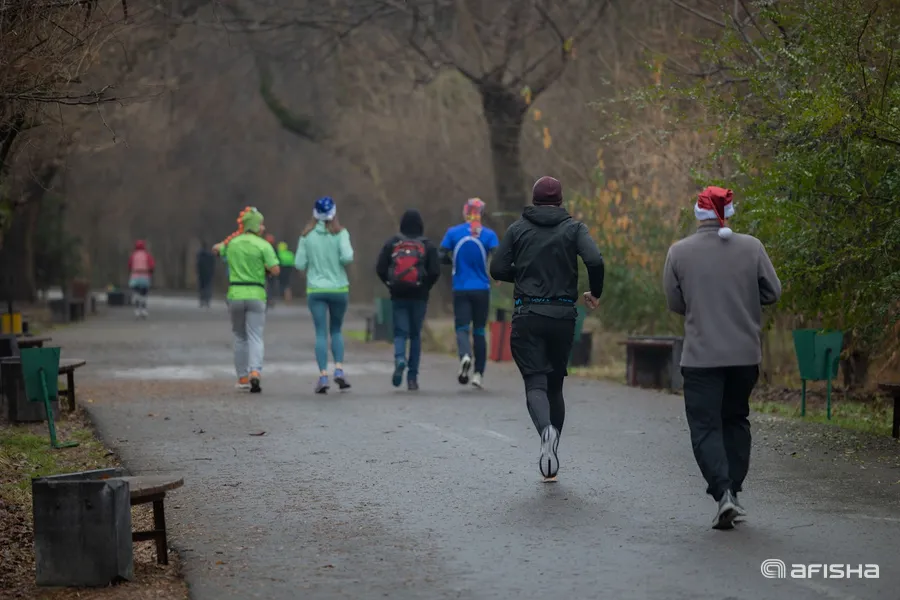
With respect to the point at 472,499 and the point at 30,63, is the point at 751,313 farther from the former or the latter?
the point at 30,63

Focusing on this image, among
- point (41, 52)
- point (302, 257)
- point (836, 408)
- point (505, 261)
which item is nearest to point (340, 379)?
point (302, 257)

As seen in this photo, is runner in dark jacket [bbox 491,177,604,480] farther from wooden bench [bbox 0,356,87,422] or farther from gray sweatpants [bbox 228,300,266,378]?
gray sweatpants [bbox 228,300,266,378]

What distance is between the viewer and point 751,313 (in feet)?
30.3

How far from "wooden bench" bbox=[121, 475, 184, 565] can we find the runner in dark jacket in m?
3.20

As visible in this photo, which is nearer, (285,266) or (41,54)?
(41,54)

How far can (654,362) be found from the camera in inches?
766

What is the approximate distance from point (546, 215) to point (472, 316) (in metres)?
7.19

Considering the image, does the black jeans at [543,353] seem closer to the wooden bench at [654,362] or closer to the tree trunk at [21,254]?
the wooden bench at [654,362]

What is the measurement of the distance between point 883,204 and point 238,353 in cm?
872

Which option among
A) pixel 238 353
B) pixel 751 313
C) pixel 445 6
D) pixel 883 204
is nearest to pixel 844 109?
pixel 883 204

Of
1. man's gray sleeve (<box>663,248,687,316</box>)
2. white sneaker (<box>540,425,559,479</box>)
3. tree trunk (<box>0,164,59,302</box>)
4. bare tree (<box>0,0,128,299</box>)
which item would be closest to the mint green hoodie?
bare tree (<box>0,0,128,299</box>)

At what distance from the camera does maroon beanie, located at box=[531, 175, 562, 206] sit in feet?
36.8

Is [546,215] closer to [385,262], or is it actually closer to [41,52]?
[41,52]

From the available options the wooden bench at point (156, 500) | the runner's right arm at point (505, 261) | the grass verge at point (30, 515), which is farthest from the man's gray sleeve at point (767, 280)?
the grass verge at point (30, 515)
